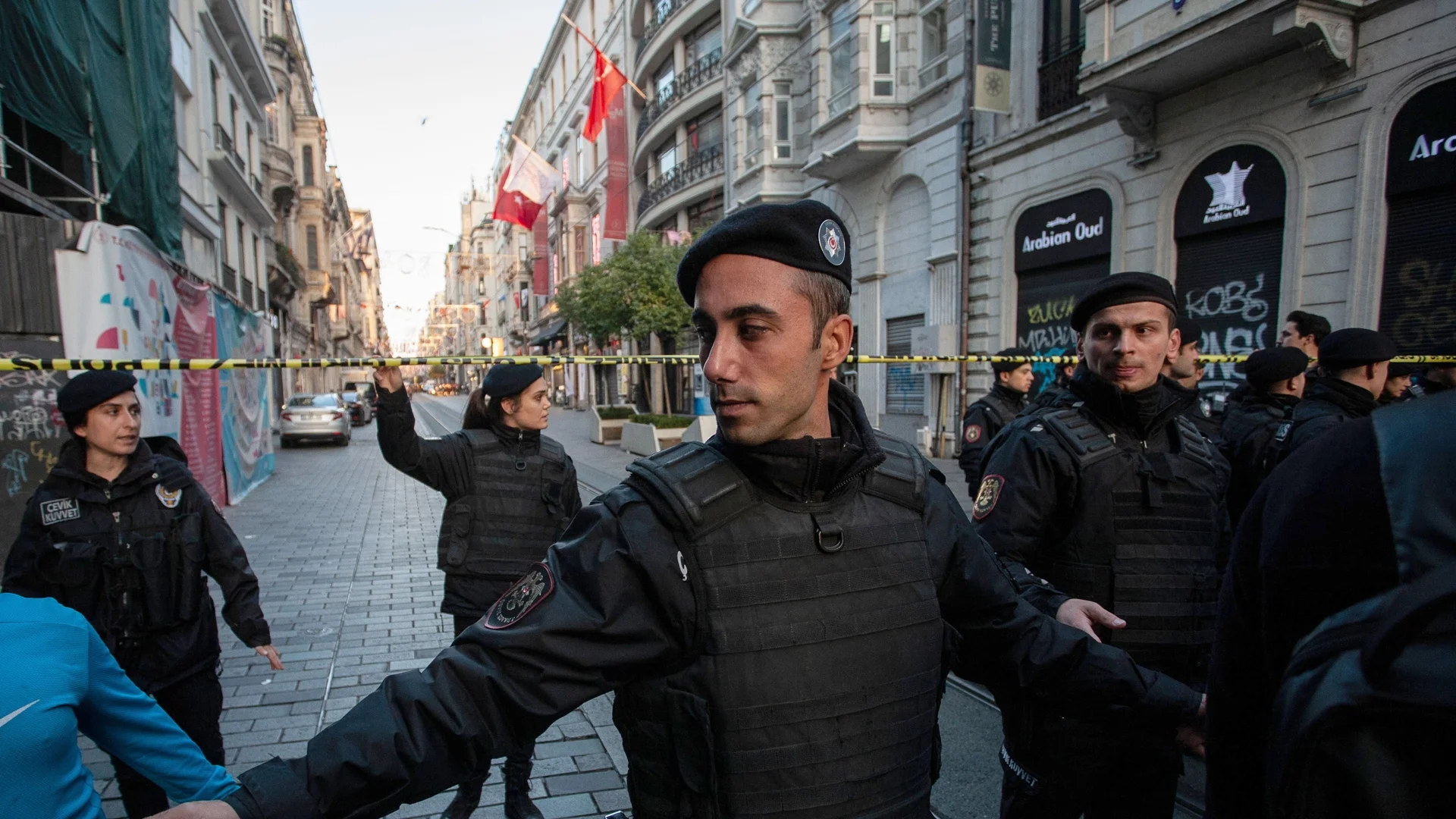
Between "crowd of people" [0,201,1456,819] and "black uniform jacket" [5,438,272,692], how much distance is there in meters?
0.01

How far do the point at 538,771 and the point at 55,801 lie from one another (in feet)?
7.70

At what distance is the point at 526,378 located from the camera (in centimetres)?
374

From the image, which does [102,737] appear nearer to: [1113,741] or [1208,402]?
[1113,741]

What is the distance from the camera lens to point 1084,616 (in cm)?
190

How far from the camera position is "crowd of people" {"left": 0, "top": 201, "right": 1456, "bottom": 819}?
719 millimetres

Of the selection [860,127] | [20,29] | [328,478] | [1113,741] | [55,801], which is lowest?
[328,478]

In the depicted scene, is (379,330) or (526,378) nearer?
(526,378)

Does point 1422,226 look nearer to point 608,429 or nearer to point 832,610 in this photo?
point 832,610

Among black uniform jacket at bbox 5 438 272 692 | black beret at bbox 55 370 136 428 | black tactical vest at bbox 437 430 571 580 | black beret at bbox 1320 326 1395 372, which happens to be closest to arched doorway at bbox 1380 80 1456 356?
black beret at bbox 1320 326 1395 372

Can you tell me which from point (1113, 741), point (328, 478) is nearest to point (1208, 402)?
point (1113, 741)

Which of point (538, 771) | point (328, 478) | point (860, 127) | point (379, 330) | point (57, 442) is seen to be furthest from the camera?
point (379, 330)

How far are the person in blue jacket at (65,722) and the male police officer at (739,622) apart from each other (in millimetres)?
589

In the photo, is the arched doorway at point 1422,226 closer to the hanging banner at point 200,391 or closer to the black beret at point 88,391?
the black beret at point 88,391

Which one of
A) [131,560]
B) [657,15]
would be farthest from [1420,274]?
[657,15]
